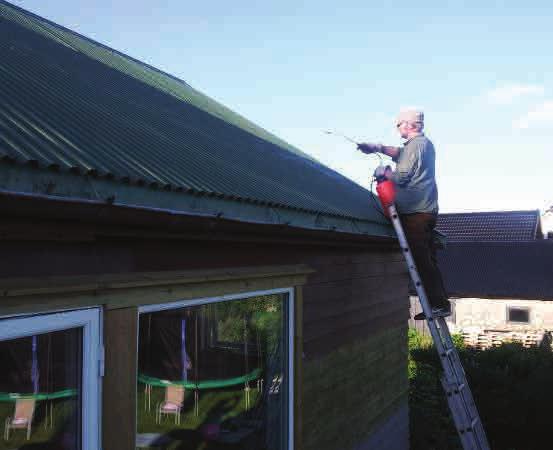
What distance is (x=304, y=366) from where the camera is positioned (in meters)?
4.79

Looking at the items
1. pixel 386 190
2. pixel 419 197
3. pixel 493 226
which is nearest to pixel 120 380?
pixel 386 190

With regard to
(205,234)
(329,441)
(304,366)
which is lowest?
(329,441)

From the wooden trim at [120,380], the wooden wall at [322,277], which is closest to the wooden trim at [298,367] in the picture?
the wooden wall at [322,277]

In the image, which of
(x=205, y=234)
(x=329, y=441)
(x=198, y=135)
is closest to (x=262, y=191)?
(x=205, y=234)

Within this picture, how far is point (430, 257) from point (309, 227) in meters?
1.30

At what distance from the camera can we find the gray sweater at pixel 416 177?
486 cm

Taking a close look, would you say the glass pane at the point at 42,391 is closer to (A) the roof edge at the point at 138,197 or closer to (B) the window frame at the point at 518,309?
(A) the roof edge at the point at 138,197

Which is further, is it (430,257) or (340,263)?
(340,263)

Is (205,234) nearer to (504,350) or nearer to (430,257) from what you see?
(430,257)

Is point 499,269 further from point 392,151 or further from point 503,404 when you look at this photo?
point 392,151

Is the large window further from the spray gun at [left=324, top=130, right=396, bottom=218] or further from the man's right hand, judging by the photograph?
the spray gun at [left=324, top=130, right=396, bottom=218]

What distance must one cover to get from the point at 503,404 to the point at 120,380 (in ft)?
32.6

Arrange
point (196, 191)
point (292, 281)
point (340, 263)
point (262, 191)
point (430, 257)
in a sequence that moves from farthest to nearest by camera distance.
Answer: point (340, 263) → point (430, 257) → point (292, 281) → point (262, 191) → point (196, 191)

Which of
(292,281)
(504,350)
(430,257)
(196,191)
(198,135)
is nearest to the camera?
(196,191)
